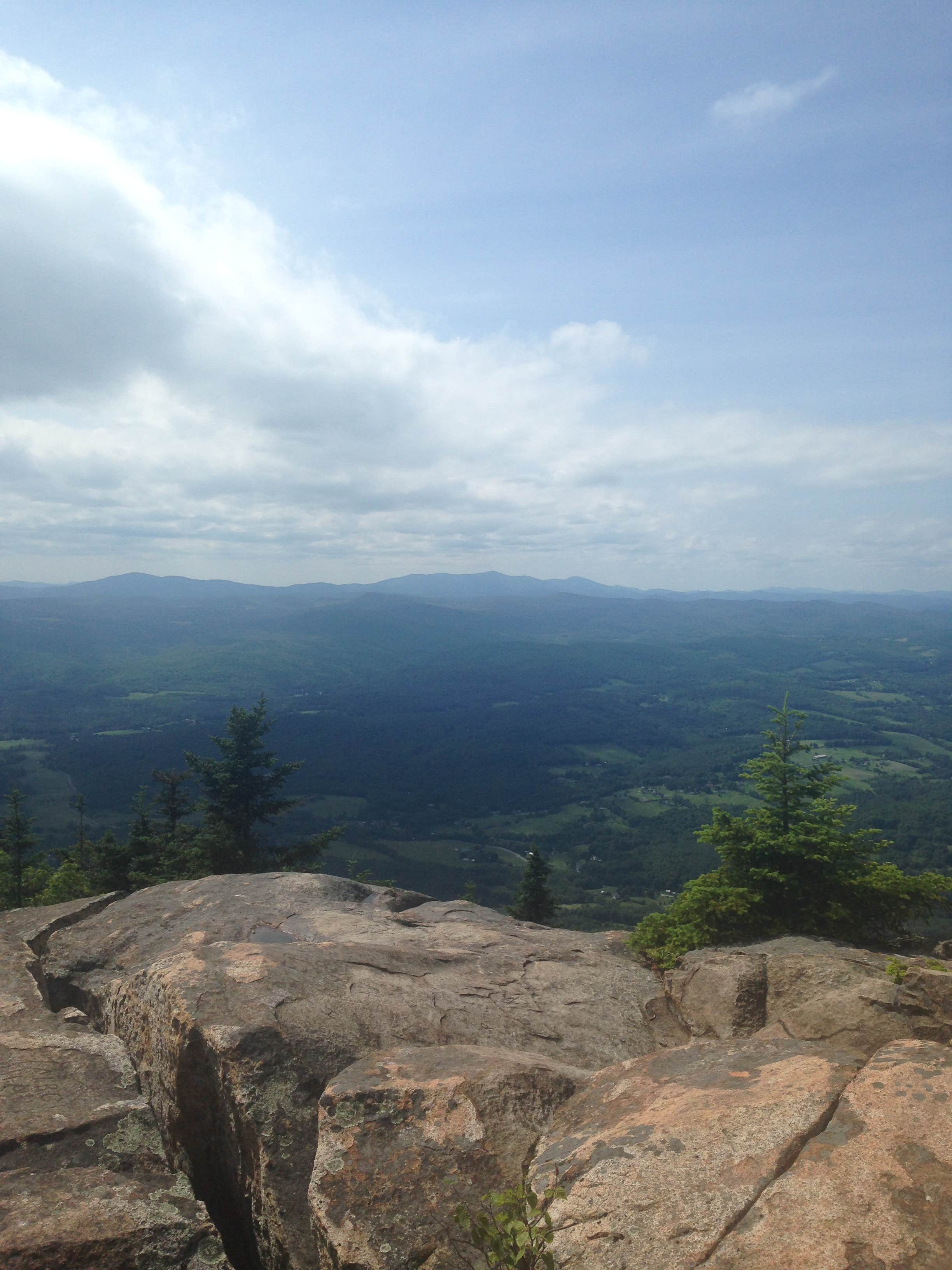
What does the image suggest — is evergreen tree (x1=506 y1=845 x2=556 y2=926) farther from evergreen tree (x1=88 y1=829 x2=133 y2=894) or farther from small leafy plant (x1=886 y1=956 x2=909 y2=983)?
small leafy plant (x1=886 y1=956 x2=909 y2=983)

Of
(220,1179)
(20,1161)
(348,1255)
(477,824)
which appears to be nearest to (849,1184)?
(348,1255)

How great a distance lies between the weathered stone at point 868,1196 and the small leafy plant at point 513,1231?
45.8 inches

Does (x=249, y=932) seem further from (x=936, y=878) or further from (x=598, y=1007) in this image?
(x=936, y=878)

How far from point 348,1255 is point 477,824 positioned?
6872 inches

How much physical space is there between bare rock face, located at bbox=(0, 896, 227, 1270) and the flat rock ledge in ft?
0.08

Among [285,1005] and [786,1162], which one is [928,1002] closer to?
[786,1162]

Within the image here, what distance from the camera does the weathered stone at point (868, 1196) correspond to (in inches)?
147

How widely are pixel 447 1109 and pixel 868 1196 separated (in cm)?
348

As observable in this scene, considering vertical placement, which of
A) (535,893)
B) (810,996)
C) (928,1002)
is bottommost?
(535,893)

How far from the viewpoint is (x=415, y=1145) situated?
5.57 m

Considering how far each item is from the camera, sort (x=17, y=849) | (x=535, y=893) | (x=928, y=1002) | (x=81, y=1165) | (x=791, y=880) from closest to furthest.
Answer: (x=81, y=1165) → (x=928, y=1002) → (x=791, y=880) → (x=535, y=893) → (x=17, y=849)

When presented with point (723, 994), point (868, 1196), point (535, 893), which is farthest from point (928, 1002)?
point (535, 893)

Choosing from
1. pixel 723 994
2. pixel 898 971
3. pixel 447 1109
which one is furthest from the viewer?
pixel 723 994

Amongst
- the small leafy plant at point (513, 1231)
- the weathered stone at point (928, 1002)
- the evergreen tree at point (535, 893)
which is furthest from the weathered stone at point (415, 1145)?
the evergreen tree at point (535, 893)
